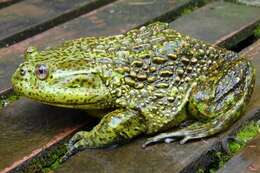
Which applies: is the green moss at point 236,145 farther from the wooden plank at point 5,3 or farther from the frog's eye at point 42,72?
the wooden plank at point 5,3

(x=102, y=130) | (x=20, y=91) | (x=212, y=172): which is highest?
(x=20, y=91)

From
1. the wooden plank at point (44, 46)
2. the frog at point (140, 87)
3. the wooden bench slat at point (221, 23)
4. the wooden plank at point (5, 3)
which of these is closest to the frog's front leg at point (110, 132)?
the frog at point (140, 87)

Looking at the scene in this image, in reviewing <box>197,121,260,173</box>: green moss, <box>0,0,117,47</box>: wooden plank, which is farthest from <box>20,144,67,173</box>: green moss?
<box>0,0,117,47</box>: wooden plank

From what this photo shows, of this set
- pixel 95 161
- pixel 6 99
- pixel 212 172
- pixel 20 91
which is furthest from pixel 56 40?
pixel 212 172

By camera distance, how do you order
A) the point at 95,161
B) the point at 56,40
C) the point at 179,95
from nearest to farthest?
1. the point at 95,161
2. the point at 179,95
3. the point at 56,40

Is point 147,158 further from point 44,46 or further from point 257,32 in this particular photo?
point 257,32

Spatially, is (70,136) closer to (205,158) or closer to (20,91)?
(20,91)

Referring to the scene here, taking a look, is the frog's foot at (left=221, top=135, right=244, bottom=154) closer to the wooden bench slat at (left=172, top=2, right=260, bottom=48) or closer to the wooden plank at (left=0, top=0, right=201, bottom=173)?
the wooden plank at (left=0, top=0, right=201, bottom=173)

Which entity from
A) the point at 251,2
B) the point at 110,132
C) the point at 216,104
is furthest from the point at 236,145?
the point at 251,2
